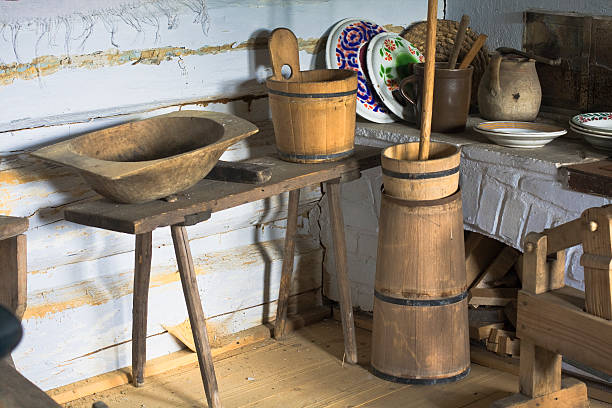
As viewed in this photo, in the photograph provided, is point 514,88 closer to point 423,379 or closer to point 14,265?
point 423,379

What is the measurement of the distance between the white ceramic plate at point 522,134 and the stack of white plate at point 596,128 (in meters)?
0.05

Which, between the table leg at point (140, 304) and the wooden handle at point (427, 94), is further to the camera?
the table leg at point (140, 304)

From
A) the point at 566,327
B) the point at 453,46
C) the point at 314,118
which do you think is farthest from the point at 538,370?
the point at 453,46

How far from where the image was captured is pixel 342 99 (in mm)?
2383

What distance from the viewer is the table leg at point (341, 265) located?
2.55 metres

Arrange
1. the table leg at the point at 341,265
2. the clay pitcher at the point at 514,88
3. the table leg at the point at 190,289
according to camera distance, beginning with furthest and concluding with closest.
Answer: the clay pitcher at the point at 514,88
the table leg at the point at 341,265
the table leg at the point at 190,289

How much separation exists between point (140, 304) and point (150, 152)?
50cm

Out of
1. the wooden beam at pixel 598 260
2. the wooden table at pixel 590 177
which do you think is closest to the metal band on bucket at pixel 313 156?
the wooden table at pixel 590 177

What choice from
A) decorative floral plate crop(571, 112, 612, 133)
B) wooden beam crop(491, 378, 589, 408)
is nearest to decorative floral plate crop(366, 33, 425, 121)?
decorative floral plate crop(571, 112, 612, 133)

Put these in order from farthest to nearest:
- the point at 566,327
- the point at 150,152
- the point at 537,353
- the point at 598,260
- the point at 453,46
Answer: the point at 453,46
the point at 150,152
the point at 537,353
the point at 566,327
the point at 598,260

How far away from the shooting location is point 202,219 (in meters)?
2.12

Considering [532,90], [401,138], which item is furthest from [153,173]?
[532,90]

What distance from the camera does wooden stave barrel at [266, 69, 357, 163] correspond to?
7.66 ft

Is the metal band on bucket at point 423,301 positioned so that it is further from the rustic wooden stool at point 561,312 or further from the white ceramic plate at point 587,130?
the white ceramic plate at point 587,130
